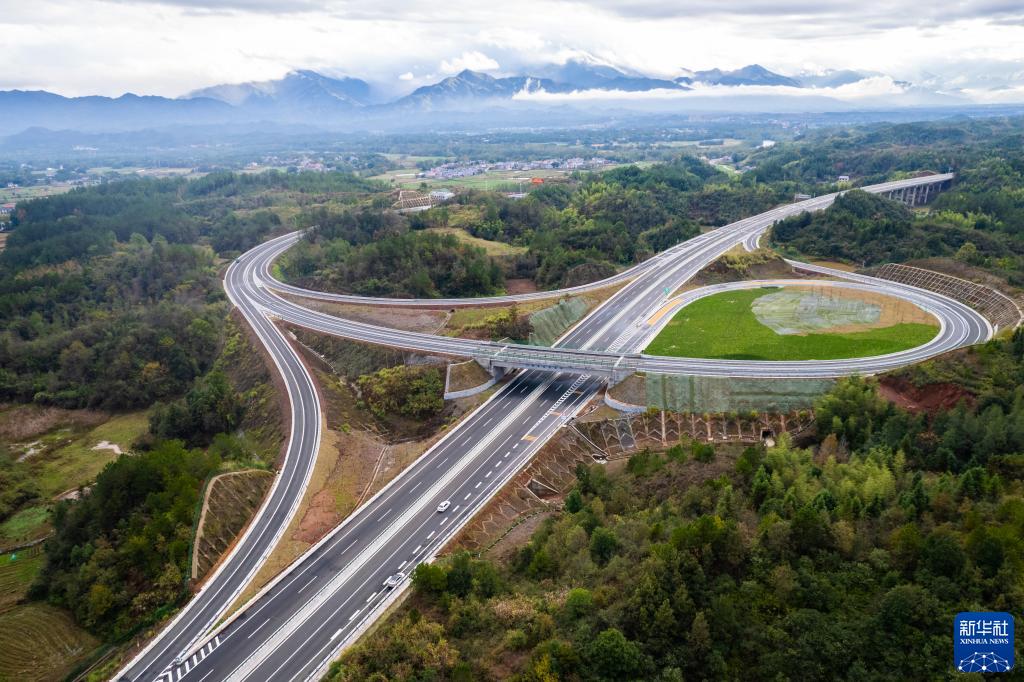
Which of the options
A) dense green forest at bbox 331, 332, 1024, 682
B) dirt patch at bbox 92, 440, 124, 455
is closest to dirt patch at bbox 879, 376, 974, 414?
dense green forest at bbox 331, 332, 1024, 682

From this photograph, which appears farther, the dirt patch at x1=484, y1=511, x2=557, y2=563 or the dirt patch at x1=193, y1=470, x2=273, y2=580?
the dirt patch at x1=193, y1=470, x2=273, y2=580

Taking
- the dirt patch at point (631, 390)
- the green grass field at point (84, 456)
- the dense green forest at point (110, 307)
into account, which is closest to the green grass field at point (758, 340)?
the dirt patch at point (631, 390)

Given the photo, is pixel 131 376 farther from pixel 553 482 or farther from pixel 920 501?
pixel 920 501

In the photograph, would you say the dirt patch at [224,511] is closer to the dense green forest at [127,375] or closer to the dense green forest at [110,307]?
the dense green forest at [127,375]

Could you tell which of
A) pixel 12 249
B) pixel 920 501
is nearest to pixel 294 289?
pixel 12 249

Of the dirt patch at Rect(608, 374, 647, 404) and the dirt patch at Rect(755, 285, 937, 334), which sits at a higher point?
the dirt patch at Rect(755, 285, 937, 334)

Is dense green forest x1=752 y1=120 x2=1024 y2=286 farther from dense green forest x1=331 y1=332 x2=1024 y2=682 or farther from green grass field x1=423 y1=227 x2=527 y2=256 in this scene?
dense green forest x1=331 y1=332 x2=1024 y2=682

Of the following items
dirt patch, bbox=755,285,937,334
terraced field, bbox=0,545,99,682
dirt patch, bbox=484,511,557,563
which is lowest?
terraced field, bbox=0,545,99,682
